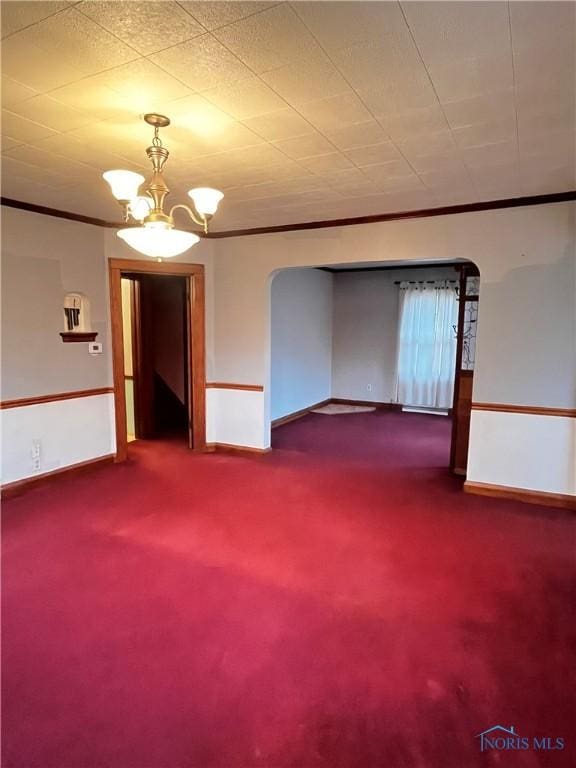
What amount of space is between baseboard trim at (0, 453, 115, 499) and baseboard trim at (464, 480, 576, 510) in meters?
3.52

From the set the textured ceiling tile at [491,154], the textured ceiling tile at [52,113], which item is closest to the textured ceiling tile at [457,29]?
the textured ceiling tile at [491,154]

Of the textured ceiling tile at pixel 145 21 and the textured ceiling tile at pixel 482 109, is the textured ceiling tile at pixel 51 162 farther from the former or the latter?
the textured ceiling tile at pixel 482 109

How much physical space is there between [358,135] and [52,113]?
1.53 metres

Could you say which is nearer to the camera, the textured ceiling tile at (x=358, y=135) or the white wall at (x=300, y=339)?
the textured ceiling tile at (x=358, y=135)

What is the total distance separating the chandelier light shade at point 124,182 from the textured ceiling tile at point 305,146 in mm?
820

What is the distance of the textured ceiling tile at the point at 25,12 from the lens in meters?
1.44

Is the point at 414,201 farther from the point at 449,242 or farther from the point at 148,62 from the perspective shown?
the point at 148,62

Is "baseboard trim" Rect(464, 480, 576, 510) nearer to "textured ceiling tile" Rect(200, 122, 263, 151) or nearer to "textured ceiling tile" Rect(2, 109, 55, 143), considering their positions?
"textured ceiling tile" Rect(200, 122, 263, 151)

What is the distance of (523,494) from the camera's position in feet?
12.4

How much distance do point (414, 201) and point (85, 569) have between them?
353 centimetres

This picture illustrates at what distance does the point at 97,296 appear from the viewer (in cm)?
438

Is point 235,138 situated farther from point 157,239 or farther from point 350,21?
point 350,21

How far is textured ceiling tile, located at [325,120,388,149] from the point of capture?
229 centimetres

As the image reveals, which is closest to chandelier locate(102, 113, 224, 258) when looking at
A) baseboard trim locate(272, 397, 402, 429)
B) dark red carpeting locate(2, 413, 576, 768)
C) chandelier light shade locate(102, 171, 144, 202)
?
chandelier light shade locate(102, 171, 144, 202)
